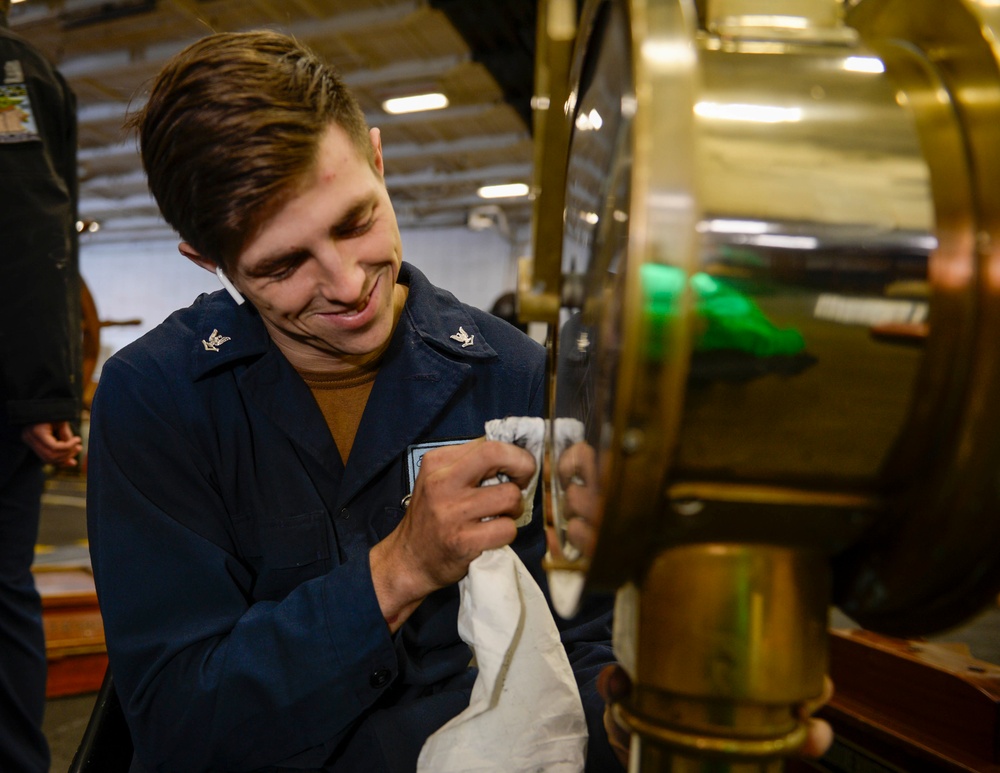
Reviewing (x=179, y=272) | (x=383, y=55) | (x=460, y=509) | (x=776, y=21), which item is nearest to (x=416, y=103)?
(x=383, y=55)

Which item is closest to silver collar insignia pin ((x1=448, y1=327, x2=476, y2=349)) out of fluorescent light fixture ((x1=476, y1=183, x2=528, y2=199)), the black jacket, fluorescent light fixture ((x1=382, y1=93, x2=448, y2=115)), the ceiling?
the black jacket

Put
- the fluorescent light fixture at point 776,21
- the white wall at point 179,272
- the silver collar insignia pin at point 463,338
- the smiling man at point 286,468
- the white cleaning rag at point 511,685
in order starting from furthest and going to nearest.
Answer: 1. the white wall at point 179,272
2. the silver collar insignia pin at point 463,338
3. the smiling man at point 286,468
4. the white cleaning rag at point 511,685
5. the fluorescent light fixture at point 776,21

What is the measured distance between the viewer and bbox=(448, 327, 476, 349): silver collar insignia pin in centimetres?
103

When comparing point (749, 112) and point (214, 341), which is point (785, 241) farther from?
point (214, 341)

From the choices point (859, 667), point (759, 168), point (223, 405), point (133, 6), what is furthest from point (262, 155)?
point (133, 6)

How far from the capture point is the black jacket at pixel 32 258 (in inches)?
53.8

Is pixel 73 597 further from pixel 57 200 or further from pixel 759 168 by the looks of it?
pixel 759 168

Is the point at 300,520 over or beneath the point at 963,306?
beneath

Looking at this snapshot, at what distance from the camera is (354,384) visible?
3.38 ft

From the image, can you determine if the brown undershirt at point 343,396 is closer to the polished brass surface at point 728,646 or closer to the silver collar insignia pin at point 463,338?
the silver collar insignia pin at point 463,338

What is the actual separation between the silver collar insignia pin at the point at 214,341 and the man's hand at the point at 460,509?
0.39m

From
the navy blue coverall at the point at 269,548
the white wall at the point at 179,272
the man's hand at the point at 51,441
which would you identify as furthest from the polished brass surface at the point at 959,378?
the white wall at the point at 179,272

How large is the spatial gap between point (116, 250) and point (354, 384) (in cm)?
1128

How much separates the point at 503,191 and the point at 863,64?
7657mm
